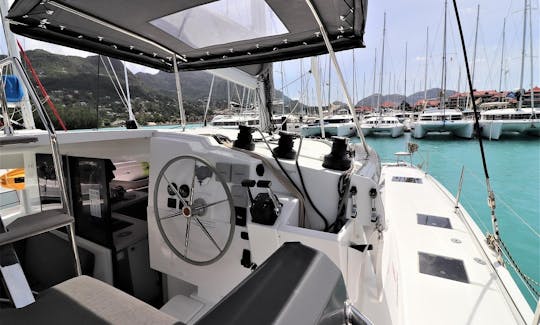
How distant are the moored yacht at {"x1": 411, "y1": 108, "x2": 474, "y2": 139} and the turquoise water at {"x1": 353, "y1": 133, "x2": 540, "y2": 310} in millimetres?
1276

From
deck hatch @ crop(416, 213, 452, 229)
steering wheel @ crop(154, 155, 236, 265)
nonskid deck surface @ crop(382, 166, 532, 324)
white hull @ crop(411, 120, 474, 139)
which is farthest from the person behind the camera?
white hull @ crop(411, 120, 474, 139)

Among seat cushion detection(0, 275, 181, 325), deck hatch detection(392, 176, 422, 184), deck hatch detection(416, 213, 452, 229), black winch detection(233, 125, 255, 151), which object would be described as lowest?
deck hatch detection(416, 213, 452, 229)

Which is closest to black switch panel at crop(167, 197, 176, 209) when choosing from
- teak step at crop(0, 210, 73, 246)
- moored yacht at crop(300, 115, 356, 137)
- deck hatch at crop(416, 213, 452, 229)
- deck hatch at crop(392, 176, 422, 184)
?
teak step at crop(0, 210, 73, 246)

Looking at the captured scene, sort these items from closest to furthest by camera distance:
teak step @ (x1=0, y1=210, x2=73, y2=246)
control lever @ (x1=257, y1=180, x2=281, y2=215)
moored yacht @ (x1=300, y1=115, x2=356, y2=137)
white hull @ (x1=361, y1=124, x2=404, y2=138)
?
teak step @ (x1=0, y1=210, x2=73, y2=246) → control lever @ (x1=257, y1=180, x2=281, y2=215) → moored yacht @ (x1=300, y1=115, x2=356, y2=137) → white hull @ (x1=361, y1=124, x2=404, y2=138)

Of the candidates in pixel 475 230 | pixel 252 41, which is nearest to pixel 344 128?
pixel 475 230

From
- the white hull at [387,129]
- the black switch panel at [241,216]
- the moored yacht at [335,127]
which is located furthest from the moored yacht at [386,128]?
the black switch panel at [241,216]

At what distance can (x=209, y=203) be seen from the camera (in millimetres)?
1917

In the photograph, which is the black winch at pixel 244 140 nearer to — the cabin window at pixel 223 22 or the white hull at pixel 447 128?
the cabin window at pixel 223 22

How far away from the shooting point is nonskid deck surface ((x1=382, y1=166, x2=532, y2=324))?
2.21 metres

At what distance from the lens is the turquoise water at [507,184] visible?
516 cm

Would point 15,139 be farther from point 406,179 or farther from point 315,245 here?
point 406,179

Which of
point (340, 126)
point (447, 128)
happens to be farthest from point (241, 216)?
point (447, 128)

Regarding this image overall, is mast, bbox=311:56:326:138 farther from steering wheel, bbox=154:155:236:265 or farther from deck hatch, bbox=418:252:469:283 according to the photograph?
deck hatch, bbox=418:252:469:283

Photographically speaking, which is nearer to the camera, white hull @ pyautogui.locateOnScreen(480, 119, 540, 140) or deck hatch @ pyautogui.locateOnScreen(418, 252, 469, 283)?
deck hatch @ pyautogui.locateOnScreen(418, 252, 469, 283)
